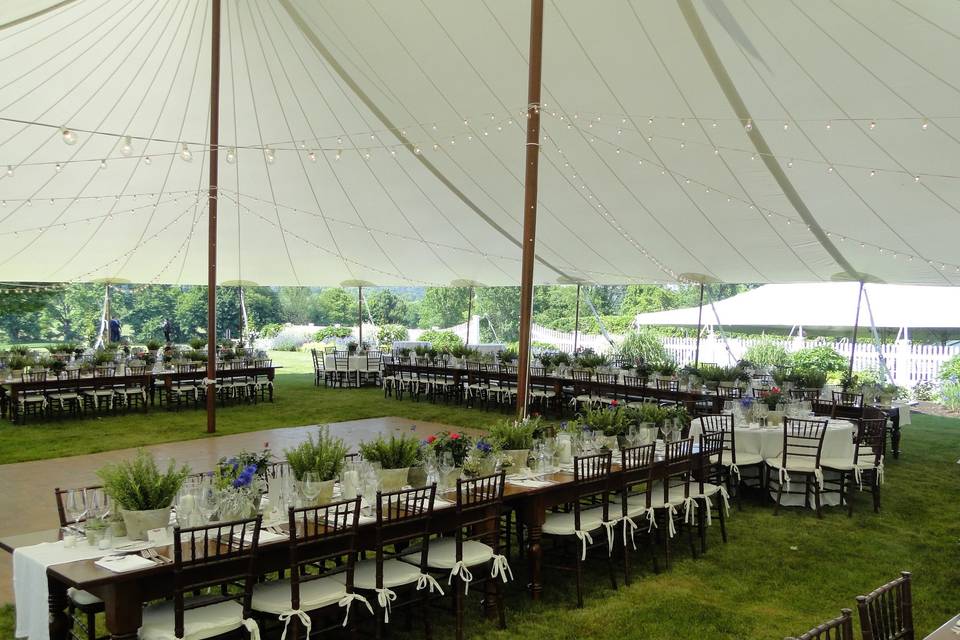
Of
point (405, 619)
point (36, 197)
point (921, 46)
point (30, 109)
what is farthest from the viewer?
point (36, 197)

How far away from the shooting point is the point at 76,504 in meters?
3.86

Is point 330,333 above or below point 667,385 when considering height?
above

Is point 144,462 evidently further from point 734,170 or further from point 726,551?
point 734,170

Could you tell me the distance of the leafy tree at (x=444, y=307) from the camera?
3881cm

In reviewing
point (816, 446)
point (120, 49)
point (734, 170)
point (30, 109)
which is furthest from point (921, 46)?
point (30, 109)

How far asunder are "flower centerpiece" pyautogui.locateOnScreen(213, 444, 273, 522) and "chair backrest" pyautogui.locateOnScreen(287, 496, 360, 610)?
24 centimetres

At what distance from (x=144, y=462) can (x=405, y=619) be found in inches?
73.1

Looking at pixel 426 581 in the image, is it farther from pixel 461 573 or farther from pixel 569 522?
pixel 569 522

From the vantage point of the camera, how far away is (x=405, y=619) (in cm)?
457

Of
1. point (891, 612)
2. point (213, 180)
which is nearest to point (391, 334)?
point (213, 180)

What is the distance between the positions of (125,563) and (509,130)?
7731mm

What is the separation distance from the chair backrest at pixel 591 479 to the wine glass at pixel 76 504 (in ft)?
9.61

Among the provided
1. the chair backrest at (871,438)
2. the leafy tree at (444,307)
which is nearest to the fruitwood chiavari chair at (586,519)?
the chair backrest at (871,438)

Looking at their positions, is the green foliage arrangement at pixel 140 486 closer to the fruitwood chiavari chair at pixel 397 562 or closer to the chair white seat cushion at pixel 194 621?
the chair white seat cushion at pixel 194 621
